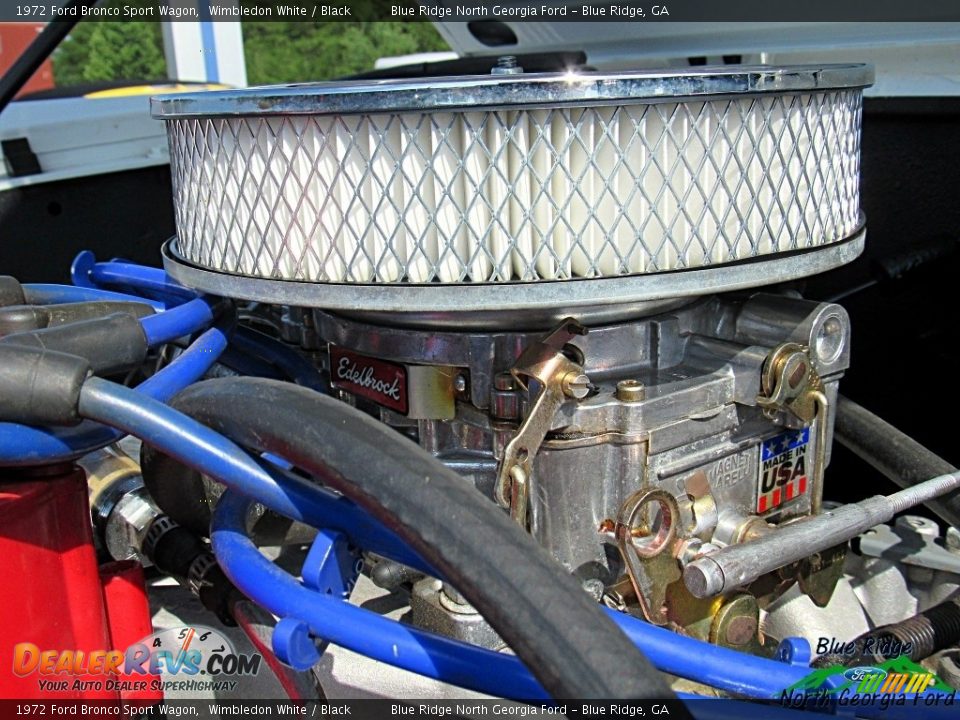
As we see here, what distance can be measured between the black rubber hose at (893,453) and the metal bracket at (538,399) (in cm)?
44

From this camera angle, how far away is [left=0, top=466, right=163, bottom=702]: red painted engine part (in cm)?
70

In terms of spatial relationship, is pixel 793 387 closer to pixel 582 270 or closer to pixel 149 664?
pixel 582 270

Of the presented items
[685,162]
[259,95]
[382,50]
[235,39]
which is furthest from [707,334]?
[382,50]

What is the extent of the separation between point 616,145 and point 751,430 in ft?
1.06

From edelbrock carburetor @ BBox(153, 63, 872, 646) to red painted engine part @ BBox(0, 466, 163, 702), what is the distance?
0.73 ft

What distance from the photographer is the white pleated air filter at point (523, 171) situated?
0.67m

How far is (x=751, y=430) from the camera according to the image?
85cm

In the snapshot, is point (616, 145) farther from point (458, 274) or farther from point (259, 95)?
point (259, 95)

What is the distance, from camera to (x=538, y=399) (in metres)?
0.72

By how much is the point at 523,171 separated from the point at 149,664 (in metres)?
0.56
